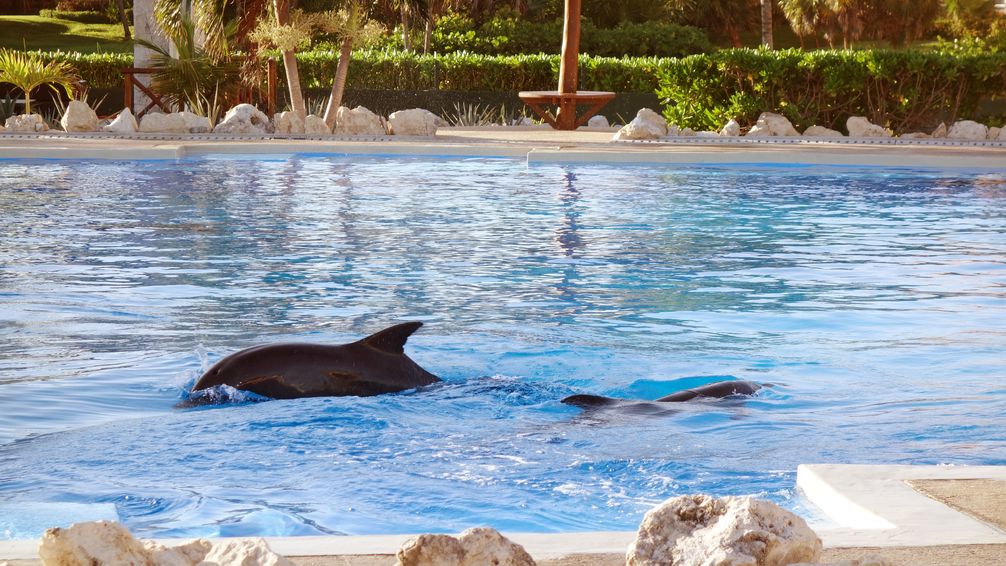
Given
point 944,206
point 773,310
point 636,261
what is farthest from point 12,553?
point 944,206

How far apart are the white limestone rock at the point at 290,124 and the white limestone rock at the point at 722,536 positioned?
1901 cm

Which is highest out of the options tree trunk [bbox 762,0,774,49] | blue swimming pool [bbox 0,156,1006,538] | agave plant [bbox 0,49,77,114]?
tree trunk [bbox 762,0,774,49]

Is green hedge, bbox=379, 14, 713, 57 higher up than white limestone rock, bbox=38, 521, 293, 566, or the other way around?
green hedge, bbox=379, 14, 713, 57

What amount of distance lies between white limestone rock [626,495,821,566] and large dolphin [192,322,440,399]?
116 inches

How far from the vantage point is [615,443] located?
18.8 feet

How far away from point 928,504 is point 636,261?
7.32 meters

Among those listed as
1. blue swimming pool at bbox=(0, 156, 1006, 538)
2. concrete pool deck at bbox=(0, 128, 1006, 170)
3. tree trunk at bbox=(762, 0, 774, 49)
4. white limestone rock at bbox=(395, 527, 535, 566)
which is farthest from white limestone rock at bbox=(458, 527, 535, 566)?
tree trunk at bbox=(762, 0, 774, 49)

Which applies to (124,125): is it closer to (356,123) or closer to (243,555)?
(356,123)

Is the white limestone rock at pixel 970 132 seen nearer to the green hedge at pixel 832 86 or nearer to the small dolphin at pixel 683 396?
the green hedge at pixel 832 86

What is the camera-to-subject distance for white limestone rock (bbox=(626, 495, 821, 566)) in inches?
115

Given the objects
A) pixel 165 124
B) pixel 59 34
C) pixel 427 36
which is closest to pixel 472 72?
pixel 165 124

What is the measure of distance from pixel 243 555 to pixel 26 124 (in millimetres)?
20153

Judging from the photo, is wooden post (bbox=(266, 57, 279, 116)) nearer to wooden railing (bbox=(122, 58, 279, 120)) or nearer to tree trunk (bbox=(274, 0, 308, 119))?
wooden railing (bbox=(122, 58, 279, 120))

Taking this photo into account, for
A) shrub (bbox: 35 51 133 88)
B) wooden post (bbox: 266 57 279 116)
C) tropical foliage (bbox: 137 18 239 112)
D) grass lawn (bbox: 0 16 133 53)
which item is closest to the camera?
tropical foliage (bbox: 137 18 239 112)
